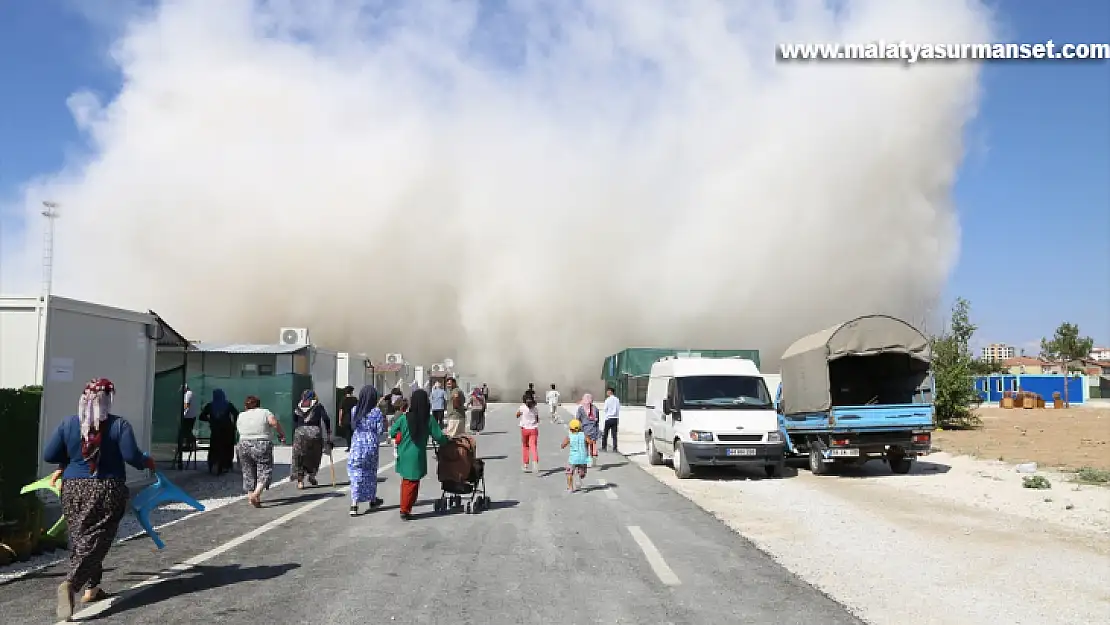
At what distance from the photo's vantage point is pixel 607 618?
532cm

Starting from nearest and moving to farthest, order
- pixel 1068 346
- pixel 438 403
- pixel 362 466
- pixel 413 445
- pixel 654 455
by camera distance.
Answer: pixel 413 445 < pixel 362 466 < pixel 654 455 < pixel 438 403 < pixel 1068 346

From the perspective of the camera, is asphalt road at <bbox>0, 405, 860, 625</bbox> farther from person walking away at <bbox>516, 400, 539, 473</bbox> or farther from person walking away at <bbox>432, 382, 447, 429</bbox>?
person walking away at <bbox>432, 382, 447, 429</bbox>

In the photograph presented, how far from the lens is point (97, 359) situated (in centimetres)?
1089

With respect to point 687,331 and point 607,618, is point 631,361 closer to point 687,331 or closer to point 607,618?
point 687,331

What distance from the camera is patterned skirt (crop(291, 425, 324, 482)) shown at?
12.4 m

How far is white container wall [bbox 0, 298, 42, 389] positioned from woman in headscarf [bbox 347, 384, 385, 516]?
12.5ft

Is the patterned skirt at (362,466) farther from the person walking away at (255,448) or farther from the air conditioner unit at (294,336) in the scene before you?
the air conditioner unit at (294,336)

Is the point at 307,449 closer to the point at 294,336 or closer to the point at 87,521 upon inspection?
the point at 87,521

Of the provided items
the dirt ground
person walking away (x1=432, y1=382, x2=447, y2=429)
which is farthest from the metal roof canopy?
the dirt ground

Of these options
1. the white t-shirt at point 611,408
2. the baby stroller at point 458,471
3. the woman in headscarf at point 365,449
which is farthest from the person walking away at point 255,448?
the white t-shirt at point 611,408

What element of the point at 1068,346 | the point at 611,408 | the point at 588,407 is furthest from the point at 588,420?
the point at 1068,346

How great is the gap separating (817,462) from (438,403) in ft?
33.2

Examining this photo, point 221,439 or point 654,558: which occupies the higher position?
point 221,439

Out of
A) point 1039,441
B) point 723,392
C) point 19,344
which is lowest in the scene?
point 1039,441
